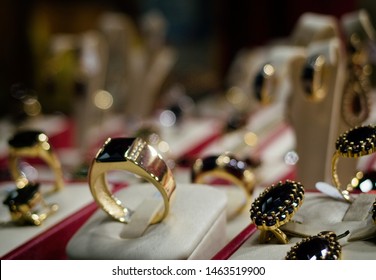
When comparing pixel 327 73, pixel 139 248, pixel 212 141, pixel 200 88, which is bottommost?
pixel 200 88

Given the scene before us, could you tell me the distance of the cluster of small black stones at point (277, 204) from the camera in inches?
23.1

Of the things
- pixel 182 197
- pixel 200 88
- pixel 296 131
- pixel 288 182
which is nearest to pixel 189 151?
pixel 296 131

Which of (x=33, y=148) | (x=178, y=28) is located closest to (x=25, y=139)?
(x=33, y=148)

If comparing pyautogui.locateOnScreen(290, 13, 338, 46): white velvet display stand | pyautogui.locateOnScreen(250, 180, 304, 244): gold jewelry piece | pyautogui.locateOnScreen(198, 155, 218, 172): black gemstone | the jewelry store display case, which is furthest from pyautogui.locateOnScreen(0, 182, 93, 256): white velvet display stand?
pyautogui.locateOnScreen(290, 13, 338, 46): white velvet display stand

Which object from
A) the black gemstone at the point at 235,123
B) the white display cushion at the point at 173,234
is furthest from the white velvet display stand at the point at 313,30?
the white display cushion at the point at 173,234

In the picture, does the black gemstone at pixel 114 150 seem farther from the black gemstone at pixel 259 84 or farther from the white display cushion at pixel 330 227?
the black gemstone at pixel 259 84

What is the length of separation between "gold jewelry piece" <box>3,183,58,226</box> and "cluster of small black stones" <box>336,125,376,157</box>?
0.32 m

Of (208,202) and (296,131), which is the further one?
(296,131)

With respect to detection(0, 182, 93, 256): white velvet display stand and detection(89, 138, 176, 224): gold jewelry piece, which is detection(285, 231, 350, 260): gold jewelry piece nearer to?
detection(89, 138, 176, 224): gold jewelry piece

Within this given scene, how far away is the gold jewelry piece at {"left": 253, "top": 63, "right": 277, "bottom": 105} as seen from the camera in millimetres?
912
